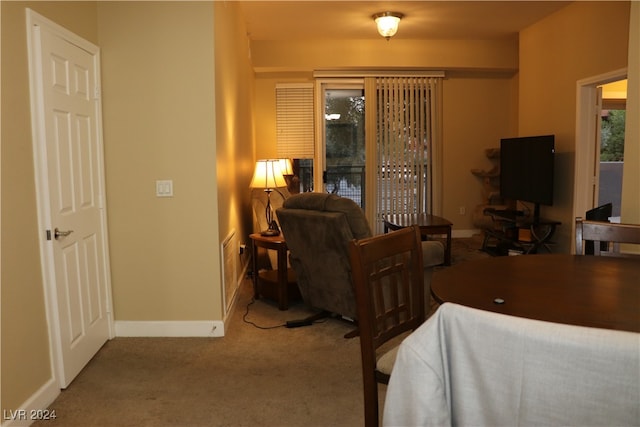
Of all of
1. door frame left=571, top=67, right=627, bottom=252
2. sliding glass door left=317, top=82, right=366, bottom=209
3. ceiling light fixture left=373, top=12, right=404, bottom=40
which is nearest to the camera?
door frame left=571, top=67, right=627, bottom=252

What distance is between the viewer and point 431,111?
7172 mm

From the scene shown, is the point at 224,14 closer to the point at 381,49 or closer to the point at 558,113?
the point at 381,49

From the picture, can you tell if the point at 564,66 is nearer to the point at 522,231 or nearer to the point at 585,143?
the point at 585,143

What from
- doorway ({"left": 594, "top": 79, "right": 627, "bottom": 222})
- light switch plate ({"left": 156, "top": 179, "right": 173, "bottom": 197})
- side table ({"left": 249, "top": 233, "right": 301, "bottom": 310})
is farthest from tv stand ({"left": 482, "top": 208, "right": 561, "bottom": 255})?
doorway ({"left": 594, "top": 79, "right": 627, "bottom": 222})

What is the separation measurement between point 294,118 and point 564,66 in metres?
3.50

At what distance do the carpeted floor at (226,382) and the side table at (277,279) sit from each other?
41 centimetres

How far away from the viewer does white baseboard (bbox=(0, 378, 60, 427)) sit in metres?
2.19

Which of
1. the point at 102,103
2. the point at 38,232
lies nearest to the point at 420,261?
the point at 38,232

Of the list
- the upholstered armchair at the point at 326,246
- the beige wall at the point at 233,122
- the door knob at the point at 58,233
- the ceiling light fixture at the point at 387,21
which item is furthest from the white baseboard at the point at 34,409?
the ceiling light fixture at the point at 387,21

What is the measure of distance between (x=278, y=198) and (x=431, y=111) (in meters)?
3.04

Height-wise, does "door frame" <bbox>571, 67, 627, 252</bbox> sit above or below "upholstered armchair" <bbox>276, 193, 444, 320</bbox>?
above

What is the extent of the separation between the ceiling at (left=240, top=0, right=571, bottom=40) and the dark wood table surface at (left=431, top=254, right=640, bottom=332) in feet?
12.4

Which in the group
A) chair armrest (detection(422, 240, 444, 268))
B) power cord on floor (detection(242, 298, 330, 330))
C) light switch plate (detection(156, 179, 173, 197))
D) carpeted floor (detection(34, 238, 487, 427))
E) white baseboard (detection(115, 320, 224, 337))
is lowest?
carpeted floor (detection(34, 238, 487, 427))

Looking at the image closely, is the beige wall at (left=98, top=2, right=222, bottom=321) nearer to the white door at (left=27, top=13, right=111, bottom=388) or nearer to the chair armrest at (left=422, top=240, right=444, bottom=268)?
the white door at (left=27, top=13, right=111, bottom=388)
